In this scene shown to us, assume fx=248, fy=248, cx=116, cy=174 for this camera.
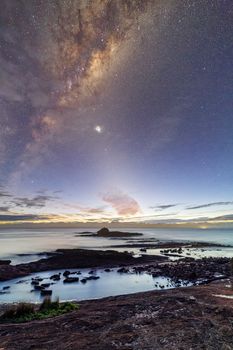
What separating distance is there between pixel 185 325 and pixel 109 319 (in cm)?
437

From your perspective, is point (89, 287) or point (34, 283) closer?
point (89, 287)

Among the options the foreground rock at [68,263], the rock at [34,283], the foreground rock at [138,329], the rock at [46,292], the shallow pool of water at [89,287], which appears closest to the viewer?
the foreground rock at [138,329]

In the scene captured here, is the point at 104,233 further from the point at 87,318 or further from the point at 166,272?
the point at 87,318

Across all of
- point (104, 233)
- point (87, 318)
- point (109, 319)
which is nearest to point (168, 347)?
point (109, 319)

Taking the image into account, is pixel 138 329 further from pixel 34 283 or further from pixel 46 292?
pixel 34 283

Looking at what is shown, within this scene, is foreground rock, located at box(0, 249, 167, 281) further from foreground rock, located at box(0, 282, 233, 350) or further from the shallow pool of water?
foreground rock, located at box(0, 282, 233, 350)

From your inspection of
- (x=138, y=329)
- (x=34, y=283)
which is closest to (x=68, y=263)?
(x=34, y=283)

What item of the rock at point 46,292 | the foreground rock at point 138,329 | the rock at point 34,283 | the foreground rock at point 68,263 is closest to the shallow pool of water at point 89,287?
the rock at point 46,292

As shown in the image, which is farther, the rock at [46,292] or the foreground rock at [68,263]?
the foreground rock at [68,263]

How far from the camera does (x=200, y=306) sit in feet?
50.5

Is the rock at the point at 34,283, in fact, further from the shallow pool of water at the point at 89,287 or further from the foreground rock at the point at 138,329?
the foreground rock at the point at 138,329

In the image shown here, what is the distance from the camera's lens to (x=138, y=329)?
38.8 ft

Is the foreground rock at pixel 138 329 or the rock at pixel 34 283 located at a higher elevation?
the rock at pixel 34 283

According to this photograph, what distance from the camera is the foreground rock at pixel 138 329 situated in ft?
33.2
